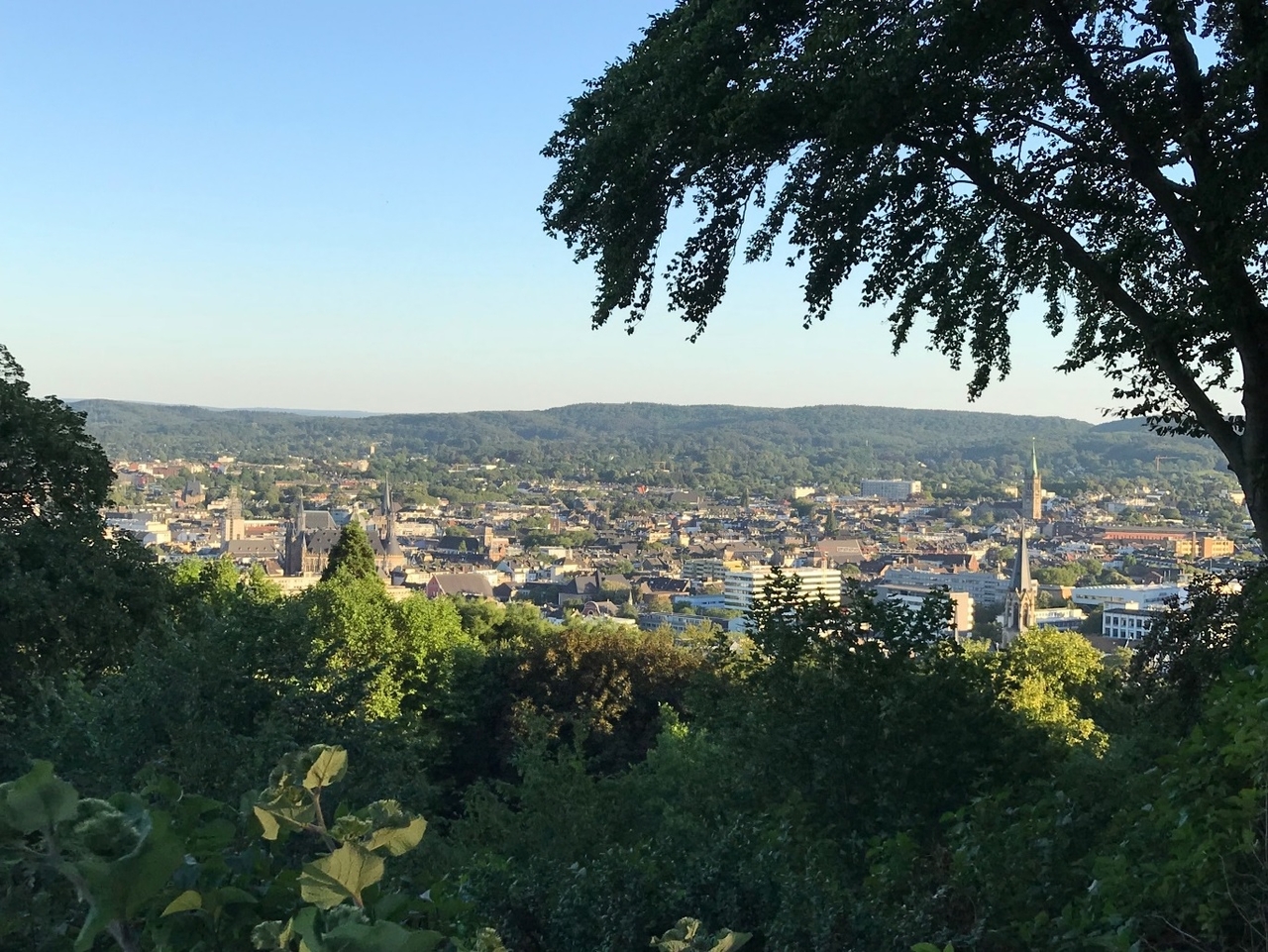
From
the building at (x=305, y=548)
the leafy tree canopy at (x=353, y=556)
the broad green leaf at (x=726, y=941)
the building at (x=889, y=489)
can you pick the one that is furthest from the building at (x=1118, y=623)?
the building at (x=889, y=489)

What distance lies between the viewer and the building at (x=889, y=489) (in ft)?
615

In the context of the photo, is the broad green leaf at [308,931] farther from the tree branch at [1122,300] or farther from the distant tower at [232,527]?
the distant tower at [232,527]

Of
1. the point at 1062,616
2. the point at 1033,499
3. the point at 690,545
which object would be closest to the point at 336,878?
the point at 1062,616

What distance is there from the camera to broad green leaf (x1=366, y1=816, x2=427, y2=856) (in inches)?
71.7

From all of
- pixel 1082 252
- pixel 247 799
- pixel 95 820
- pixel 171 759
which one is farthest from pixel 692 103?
pixel 171 759

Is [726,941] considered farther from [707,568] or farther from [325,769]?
[707,568]

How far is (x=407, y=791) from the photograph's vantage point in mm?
11016

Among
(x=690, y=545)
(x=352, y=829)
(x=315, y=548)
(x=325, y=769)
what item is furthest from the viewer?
(x=690, y=545)

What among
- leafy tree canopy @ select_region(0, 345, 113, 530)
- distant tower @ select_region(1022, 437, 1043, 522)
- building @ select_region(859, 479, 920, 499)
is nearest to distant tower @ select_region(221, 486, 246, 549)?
building @ select_region(859, 479, 920, 499)

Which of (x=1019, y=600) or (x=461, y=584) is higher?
(x=1019, y=600)

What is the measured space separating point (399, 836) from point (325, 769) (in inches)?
7.6

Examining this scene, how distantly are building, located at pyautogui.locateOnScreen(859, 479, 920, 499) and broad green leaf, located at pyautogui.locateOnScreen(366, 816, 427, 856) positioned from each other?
187369 millimetres

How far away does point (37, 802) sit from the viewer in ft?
5.29

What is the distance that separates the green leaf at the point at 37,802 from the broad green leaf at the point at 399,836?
0.41 meters
